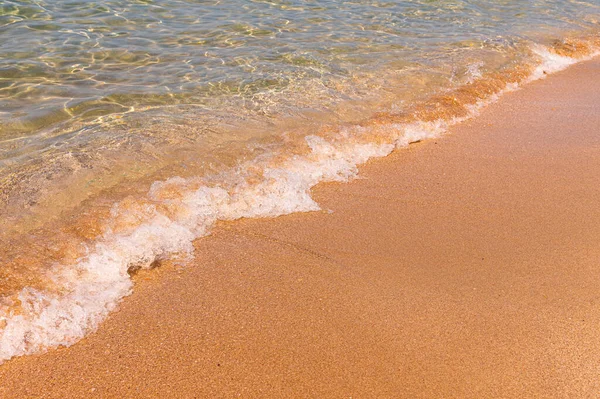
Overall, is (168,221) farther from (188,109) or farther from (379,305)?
(188,109)

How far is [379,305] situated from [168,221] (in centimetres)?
139

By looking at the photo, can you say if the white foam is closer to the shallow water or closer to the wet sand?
the shallow water

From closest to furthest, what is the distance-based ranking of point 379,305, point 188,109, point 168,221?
1. point 379,305
2. point 168,221
3. point 188,109

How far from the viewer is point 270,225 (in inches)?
139

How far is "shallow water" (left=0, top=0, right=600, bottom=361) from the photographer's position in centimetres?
313

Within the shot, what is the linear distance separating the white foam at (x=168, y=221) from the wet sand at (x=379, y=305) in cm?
11

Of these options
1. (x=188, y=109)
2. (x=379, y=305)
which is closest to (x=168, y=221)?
(x=379, y=305)

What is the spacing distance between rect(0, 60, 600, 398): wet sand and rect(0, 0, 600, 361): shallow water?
0.80 feet

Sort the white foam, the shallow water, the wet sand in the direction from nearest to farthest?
the wet sand, the white foam, the shallow water

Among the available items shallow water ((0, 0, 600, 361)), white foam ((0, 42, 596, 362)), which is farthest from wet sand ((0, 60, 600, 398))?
shallow water ((0, 0, 600, 361))

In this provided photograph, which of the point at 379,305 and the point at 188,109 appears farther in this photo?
the point at 188,109

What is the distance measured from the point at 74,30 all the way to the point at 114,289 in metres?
5.00

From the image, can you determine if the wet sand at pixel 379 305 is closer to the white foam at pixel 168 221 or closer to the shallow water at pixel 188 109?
the white foam at pixel 168 221

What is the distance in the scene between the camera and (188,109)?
511 cm
